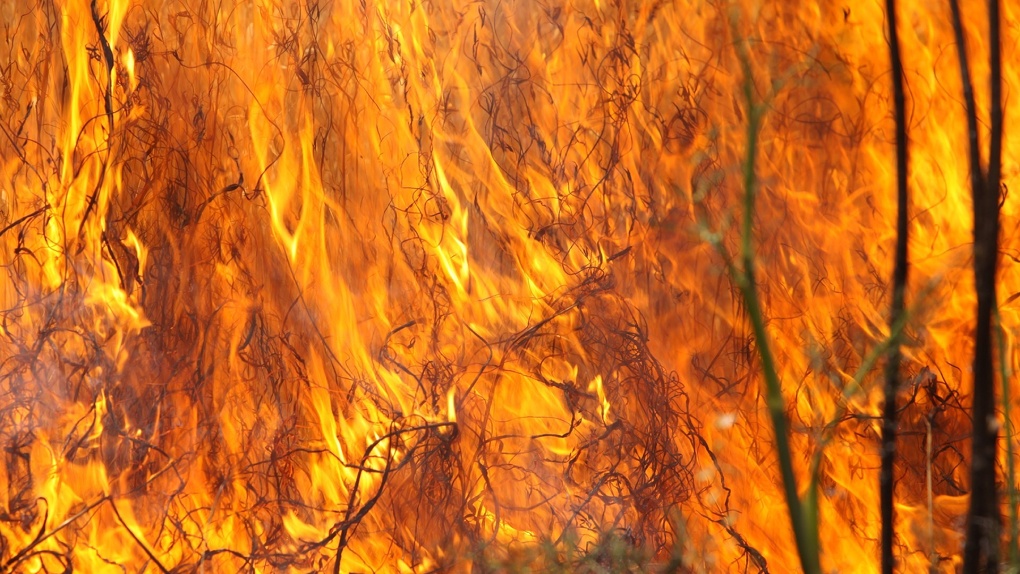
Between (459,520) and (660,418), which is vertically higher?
(660,418)

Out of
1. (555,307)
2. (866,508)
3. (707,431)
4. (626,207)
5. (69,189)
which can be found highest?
(69,189)

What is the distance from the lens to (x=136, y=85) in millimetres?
1624

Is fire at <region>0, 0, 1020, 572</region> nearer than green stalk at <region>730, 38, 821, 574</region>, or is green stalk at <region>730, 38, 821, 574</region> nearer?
green stalk at <region>730, 38, 821, 574</region>

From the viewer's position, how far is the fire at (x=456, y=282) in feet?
5.06

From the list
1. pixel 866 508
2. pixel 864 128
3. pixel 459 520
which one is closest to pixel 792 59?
pixel 864 128

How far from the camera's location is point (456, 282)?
1586 mm

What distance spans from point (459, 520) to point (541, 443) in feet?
0.63

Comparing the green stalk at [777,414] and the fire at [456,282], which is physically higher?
the fire at [456,282]

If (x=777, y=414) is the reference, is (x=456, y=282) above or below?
above

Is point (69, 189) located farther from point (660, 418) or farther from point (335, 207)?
point (660, 418)

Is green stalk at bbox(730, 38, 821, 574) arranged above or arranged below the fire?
below

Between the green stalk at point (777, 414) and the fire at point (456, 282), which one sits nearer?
the green stalk at point (777, 414)

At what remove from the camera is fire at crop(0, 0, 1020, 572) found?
1.54 meters

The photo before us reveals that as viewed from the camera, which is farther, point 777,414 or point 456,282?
point 456,282
